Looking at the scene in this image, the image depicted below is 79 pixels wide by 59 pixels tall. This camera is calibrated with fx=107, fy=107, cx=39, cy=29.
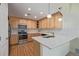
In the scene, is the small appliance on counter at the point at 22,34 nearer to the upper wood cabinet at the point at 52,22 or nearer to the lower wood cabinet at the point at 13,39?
the lower wood cabinet at the point at 13,39

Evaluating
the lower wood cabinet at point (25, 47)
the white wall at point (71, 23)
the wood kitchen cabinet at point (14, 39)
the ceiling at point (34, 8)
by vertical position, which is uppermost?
the ceiling at point (34, 8)

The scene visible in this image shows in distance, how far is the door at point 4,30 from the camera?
162 centimetres

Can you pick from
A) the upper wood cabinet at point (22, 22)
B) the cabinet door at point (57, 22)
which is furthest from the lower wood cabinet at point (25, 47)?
the cabinet door at point (57, 22)

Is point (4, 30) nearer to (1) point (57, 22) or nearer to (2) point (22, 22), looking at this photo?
(2) point (22, 22)

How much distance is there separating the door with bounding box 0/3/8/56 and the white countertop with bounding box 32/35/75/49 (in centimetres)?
46

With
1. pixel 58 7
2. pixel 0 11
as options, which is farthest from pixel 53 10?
pixel 0 11

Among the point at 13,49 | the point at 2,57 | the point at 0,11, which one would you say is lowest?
the point at 2,57

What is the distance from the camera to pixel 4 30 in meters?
1.64

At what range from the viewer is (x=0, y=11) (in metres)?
1.61

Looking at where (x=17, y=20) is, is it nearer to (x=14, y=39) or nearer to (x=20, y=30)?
(x=20, y=30)

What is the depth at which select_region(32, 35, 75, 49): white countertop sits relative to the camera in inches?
65.1

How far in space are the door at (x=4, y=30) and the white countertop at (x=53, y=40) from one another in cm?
46

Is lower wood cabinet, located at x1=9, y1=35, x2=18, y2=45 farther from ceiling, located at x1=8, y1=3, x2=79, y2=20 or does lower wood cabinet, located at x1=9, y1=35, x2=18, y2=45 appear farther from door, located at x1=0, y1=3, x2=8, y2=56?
ceiling, located at x1=8, y1=3, x2=79, y2=20

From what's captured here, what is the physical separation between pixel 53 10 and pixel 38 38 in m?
0.50
